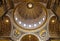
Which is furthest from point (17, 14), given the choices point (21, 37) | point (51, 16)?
point (51, 16)

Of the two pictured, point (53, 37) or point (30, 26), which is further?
point (30, 26)

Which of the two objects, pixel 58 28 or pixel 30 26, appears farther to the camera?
pixel 30 26

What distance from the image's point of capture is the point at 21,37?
63.1 ft

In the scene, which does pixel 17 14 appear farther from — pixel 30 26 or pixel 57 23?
pixel 57 23

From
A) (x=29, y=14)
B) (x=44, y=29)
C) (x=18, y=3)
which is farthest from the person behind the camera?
(x=29, y=14)

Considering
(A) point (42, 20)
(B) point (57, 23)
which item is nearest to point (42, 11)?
(A) point (42, 20)

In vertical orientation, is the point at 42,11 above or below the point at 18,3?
below

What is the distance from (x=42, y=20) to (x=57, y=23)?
2015mm

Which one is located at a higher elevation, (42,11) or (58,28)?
(42,11)

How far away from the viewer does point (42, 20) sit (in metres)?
19.5

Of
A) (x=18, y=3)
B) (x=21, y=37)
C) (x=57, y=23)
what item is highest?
(x=18, y=3)

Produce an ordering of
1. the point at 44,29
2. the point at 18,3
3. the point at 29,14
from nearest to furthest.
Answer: the point at 18,3 → the point at 44,29 → the point at 29,14

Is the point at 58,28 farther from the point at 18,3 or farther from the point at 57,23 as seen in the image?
the point at 18,3

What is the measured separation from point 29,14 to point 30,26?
4.89 ft
